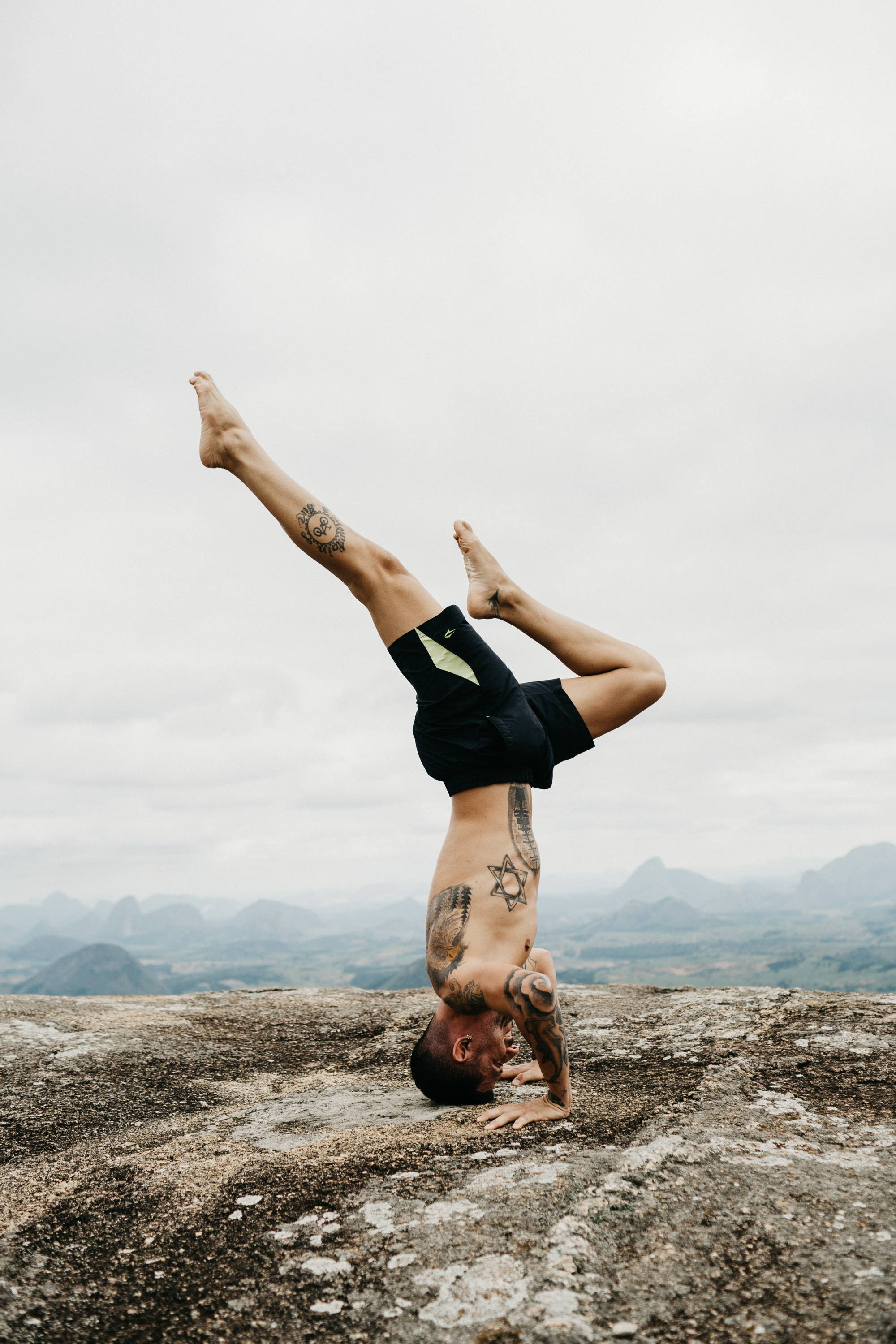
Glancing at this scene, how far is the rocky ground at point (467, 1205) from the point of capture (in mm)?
2809

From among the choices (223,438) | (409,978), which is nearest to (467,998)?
(223,438)

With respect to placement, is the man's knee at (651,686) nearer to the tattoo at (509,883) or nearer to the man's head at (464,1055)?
the tattoo at (509,883)

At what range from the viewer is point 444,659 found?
221 inches

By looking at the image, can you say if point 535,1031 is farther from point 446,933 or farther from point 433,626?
point 433,626

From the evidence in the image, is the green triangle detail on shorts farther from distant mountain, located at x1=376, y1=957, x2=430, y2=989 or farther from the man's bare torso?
distant mountain, located at x1=376, y1=957, x2=430, y2=989

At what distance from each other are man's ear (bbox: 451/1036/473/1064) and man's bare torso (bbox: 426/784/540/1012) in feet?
0.91

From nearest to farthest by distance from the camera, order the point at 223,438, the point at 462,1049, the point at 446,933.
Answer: the point at 462,1049 < the point at 446,933 < the point at 223,438

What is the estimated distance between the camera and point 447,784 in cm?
573

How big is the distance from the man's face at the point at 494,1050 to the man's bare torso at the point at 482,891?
10.2 inches

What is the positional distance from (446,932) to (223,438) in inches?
150

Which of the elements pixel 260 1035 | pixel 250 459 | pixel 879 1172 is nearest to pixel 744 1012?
pixel 879 1172

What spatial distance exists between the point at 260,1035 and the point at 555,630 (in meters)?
4.72

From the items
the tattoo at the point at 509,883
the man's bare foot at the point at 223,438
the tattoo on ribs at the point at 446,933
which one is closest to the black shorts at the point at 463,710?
the tattoo at the point at 509,883

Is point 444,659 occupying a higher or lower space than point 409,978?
higher
